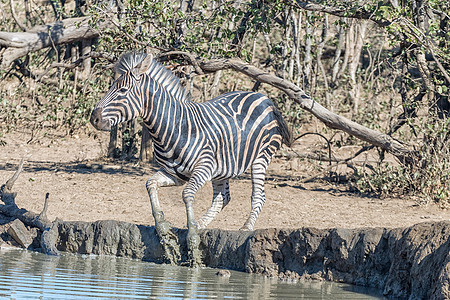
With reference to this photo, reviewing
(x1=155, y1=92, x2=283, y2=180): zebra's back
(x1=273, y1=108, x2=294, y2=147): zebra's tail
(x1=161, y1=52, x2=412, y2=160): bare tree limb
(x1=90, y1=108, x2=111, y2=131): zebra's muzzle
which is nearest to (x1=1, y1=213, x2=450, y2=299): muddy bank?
(x1=155, y1=92, x2=283, y2=180): zebra's back

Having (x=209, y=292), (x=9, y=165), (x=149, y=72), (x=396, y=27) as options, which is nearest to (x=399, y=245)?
(x=209, y=292)

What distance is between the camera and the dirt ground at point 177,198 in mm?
10641

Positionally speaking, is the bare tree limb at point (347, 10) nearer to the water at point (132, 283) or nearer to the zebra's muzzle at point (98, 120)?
the zebra's muzzle at point (98, 120)

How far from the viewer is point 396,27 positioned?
1055 cm

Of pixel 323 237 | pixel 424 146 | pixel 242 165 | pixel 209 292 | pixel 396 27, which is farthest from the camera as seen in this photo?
pixel 424 146

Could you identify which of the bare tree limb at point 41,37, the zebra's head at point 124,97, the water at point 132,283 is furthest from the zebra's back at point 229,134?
the bare tree limb at point 41,37

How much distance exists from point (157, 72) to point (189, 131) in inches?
33.8

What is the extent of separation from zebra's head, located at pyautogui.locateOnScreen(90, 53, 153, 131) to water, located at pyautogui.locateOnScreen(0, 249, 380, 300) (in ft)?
5.41

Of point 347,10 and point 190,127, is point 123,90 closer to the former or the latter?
point 190,127

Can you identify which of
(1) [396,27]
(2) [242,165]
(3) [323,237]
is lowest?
(3) [323,237]

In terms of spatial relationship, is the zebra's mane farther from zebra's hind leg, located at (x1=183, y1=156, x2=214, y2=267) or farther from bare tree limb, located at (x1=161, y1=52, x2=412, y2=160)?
bare tree limb, located at (x1=161, y1=52, x2=412, y2=160)

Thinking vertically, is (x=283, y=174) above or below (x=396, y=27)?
below

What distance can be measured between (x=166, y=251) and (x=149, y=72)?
7.42ft

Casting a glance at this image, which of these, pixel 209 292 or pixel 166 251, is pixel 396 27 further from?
pixel 209 292
